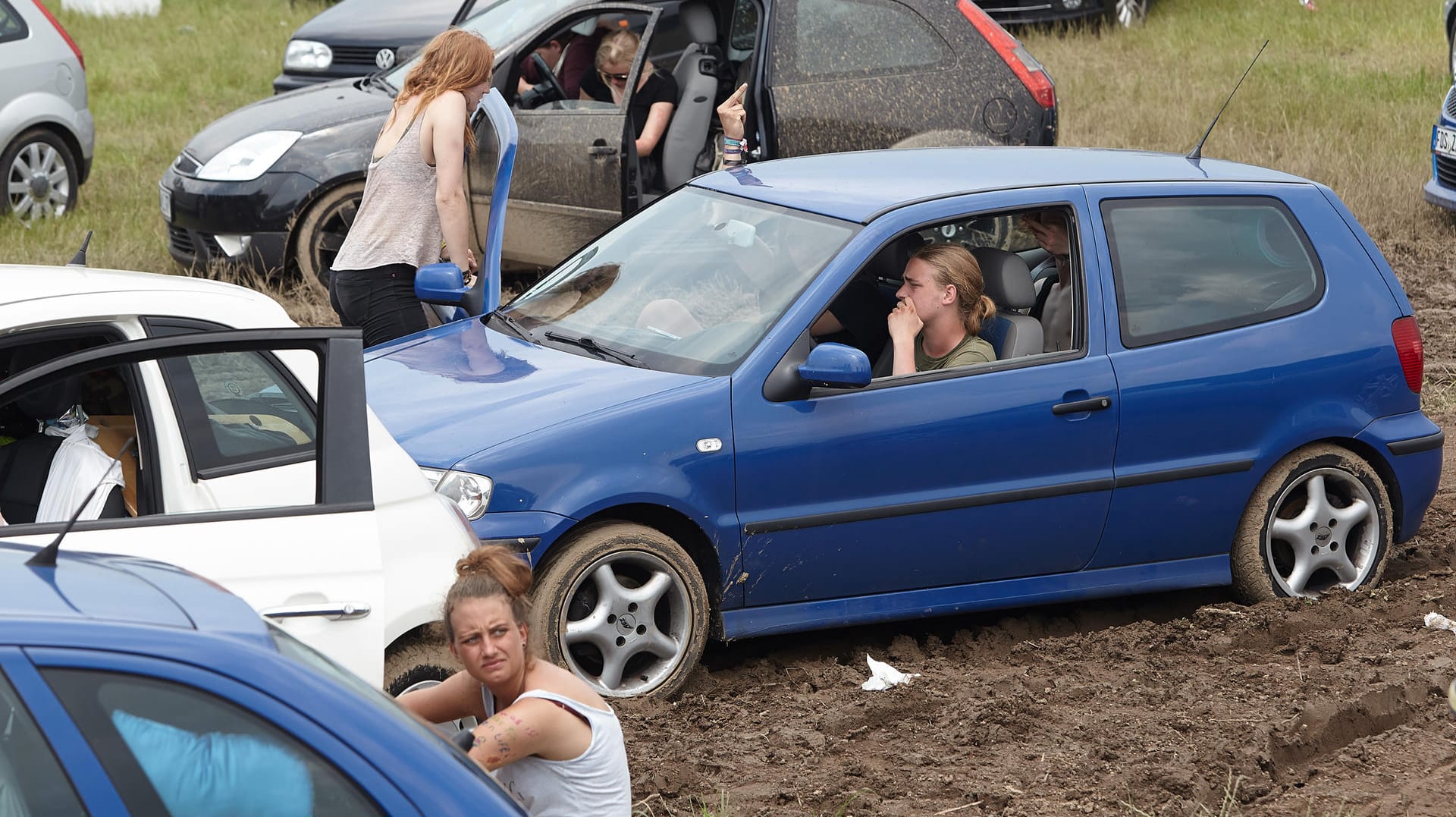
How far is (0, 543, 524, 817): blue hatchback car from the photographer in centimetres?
199

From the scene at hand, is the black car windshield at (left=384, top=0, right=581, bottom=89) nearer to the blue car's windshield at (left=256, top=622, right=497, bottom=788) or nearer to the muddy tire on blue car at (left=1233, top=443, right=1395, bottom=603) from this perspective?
the muddy tire on blue car at (left=1233, top=443, right=1395, bottom=603)

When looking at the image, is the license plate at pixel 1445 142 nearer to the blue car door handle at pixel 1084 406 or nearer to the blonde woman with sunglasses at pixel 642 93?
the blonde woman with sunglasses at pixel 642 93

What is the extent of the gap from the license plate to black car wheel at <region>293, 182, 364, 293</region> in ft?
25.1

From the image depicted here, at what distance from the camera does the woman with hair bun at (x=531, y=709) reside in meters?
3.04

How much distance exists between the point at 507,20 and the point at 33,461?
573 cm

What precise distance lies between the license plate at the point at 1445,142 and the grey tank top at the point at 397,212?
27.3 feet

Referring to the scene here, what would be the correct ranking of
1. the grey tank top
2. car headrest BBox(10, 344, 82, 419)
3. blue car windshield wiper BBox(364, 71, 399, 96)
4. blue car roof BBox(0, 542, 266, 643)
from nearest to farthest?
→ blue car roof BBox(0, 542, 266, 643)
car headrest BBox(10, 344, 82, 419)
the grey tank top
blue car windshield wiper BBox(364, 71, 399, 96)

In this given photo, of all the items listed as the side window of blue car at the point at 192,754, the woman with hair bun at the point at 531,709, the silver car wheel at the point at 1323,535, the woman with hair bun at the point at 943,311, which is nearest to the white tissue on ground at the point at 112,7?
the woman with hair bun at the point at 943,311

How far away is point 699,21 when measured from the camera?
8750mm

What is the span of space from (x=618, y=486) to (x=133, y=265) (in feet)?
20.5

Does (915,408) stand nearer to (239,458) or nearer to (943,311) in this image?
(943,311)

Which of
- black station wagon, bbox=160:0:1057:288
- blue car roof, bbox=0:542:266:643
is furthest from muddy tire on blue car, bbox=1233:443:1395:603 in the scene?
blue car roof, bbox=0:542:266:643

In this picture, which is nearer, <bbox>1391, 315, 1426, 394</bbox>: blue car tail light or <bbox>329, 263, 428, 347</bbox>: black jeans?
<bbox>1391, 315, 1426, 394</bbox>: blue car tail light

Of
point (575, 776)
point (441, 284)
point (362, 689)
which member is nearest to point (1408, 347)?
point (441, 284)
